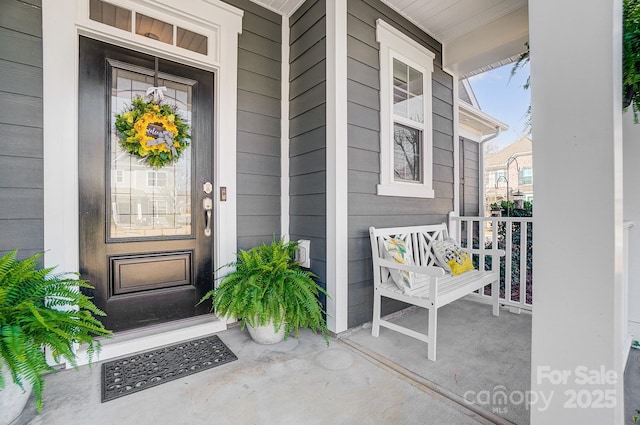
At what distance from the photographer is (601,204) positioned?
88cm

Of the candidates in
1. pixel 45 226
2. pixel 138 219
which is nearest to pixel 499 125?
pixel 138 219

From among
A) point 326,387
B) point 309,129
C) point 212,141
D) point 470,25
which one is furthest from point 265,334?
point 470,25

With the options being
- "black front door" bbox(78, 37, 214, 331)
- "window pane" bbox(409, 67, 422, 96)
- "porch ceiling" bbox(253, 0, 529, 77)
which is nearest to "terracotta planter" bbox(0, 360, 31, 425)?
"black front door" bbox(78, 37, 214, 331)

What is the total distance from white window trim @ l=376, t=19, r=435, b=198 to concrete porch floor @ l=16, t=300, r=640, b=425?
138cm

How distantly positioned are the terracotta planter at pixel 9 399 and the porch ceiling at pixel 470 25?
3.06 metres

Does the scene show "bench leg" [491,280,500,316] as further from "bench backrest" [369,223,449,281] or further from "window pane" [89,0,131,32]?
"window pane" [89,0,131,32]

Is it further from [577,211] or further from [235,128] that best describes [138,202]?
[577,211]

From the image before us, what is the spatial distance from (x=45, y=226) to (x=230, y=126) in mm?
1394

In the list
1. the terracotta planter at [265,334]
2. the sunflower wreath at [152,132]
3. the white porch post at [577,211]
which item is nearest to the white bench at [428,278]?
the terracotta planter at [265,334]

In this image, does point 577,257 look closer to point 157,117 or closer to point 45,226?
point 157,117

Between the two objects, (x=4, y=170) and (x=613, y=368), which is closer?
(x=613, y=368)

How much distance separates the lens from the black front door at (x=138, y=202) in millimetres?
1979

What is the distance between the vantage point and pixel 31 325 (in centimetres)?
139

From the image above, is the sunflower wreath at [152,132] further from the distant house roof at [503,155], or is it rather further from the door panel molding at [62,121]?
the distant house roof at [503,155]
